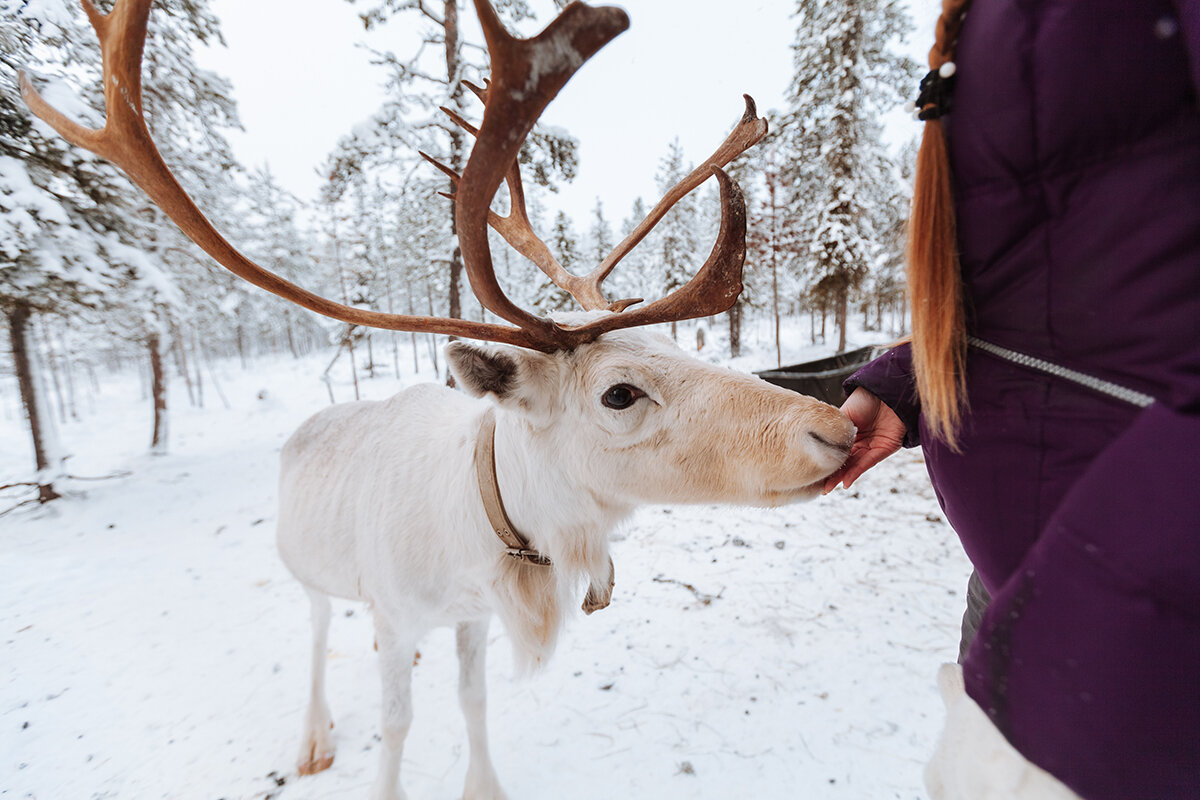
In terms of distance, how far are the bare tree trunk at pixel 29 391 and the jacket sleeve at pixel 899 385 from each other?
10.8 m

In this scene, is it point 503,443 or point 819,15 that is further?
point 819,15

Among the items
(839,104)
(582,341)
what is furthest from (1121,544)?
(839,104)

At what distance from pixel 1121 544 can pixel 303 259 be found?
3588cm

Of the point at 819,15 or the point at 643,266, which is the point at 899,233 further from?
the point at 643,266

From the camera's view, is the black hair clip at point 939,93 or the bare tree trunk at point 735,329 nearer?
the black hair clip at point 939,93

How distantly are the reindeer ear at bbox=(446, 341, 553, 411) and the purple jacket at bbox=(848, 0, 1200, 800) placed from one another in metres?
1.30

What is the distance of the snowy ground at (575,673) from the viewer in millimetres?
2633

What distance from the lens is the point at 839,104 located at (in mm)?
13203

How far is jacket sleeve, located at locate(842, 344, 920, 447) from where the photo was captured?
137 cm

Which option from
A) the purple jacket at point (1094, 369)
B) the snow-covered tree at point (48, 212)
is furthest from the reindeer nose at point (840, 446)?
the snow-covered tree at point (48, 212)

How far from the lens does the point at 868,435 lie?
1.53 meters

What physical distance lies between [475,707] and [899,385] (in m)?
2.69

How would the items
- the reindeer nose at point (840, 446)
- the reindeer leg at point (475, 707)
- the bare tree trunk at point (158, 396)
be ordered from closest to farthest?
1. the reindeer nose at point (840, 446)
2. the reindeer leg at point (475, 707)
3. the bare tree trunk at point (158, 396)

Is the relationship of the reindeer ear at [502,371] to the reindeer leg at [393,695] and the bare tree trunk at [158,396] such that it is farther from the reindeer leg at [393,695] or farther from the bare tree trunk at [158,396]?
the bare tree trunk at [158,396]
